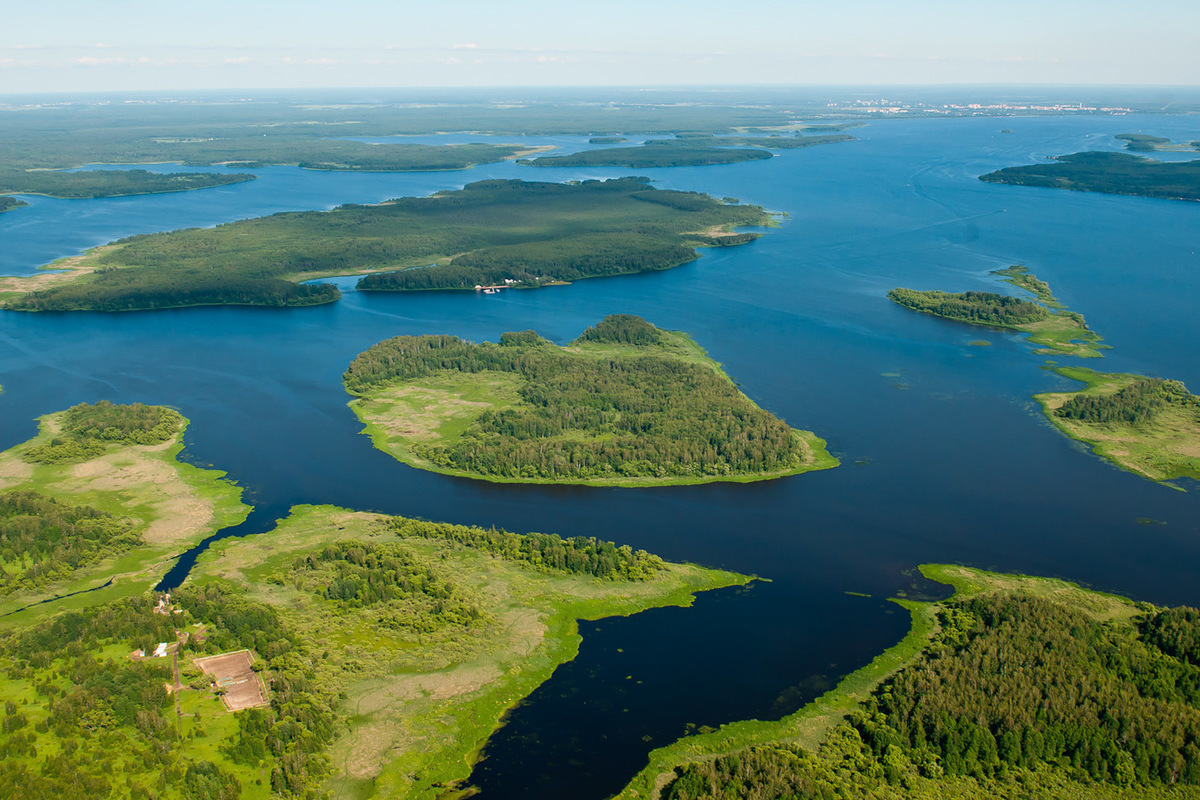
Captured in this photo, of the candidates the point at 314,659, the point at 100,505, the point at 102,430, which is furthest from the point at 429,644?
the point at 102,430

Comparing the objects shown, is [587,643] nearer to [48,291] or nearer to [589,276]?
[589,276]

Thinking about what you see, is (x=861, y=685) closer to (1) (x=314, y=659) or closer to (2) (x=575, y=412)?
(1) (x=314, y=659)

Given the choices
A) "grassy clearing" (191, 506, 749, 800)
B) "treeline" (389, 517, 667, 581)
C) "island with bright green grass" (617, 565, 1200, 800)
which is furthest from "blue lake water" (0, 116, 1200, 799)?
"treeline" (389, 517, 667, 581)

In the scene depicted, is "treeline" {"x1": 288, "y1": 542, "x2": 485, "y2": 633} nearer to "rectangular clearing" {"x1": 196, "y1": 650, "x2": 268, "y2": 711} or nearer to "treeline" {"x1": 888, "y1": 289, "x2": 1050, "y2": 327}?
"rectangular clearing" {"x1": 196, "y1": 650, "x2": 268, "y2": 711}

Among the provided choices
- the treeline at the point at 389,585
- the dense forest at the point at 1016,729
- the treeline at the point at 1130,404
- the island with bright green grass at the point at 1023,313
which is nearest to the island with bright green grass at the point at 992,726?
the dense forest at the point at 1016,729

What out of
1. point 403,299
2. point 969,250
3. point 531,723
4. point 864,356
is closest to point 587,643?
point 531,723

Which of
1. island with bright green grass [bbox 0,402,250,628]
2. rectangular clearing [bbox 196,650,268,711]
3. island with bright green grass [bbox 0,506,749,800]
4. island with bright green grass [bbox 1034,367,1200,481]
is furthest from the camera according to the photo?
island with bright green grass [bbox 1034,367,1200,481]
